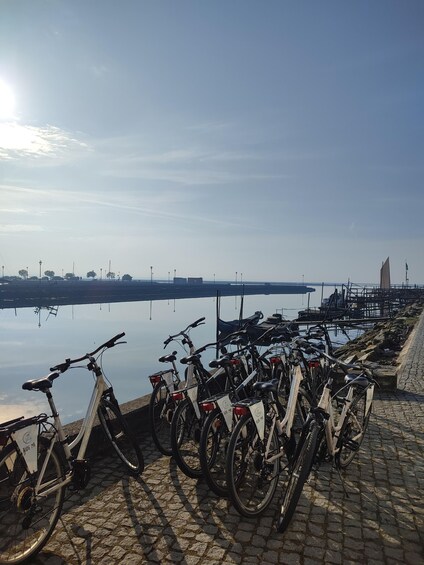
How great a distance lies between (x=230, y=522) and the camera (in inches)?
127

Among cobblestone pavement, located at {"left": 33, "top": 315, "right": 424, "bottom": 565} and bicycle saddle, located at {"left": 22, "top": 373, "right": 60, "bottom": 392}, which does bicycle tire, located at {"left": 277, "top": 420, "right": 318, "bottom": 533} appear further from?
bicycle saddle, located at {"left": 22, "top": 373, "right": 60, "bottom": 392}

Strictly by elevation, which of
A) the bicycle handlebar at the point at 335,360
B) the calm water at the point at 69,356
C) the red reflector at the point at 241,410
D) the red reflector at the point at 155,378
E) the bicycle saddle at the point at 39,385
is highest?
the bicycle handlebar at the point at 335,360

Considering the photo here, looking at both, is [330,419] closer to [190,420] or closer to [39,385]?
[190,420]

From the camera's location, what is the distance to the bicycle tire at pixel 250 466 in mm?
3092

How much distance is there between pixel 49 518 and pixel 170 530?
902 millimetres

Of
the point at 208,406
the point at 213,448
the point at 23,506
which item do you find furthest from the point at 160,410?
the point at 23,506

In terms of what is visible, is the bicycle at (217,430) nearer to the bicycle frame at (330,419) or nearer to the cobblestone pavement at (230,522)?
the cobblestone pavement at (230,522)

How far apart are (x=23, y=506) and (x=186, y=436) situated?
1.95 meters

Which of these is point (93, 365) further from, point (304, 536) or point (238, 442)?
point (304, 536)

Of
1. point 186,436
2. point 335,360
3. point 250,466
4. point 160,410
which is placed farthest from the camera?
point 160,410

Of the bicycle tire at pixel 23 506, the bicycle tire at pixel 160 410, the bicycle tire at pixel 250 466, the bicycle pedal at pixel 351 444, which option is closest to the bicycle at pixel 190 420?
the bicycle tire at pixel 160 410

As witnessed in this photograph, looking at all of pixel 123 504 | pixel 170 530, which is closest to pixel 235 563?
pixel 170 530

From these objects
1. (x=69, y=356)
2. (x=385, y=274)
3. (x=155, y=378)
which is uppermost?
(x=385, y=274)

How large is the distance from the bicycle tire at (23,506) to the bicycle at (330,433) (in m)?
1.73
